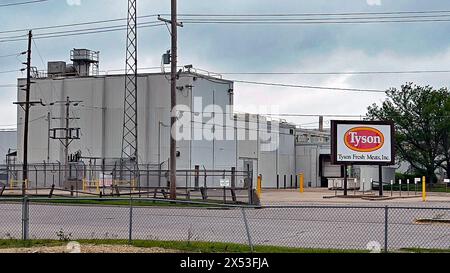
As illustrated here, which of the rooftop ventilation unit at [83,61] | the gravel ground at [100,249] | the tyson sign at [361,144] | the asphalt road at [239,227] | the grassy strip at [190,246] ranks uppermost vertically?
the rooftop ventilation unit at [83,61]

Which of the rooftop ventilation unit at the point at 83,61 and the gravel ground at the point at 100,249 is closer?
the gravel ground at the point at 100,249

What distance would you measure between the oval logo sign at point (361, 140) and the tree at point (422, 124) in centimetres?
2640

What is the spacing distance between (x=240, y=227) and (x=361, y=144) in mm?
28989

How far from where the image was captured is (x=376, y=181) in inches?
2638

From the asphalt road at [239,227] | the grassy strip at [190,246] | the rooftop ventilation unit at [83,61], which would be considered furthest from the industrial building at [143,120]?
the grassy strip at [190,246]

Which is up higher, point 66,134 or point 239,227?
point 66,134

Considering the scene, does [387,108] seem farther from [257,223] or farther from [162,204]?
[257,223]

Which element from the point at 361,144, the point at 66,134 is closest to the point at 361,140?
the point at 361,144

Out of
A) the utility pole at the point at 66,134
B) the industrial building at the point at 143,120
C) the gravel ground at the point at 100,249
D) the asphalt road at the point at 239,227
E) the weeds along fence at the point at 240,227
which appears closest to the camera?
the gravel ground at the point at 100,249

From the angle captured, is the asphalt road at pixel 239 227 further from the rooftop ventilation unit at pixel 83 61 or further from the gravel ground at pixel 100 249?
the rooftop ventilation unit at pixel 83 61

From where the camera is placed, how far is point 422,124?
74375 mm

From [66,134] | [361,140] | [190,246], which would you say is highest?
[66,134]

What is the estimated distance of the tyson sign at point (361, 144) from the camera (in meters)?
48.7

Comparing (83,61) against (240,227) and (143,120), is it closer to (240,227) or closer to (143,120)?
(143,120)
